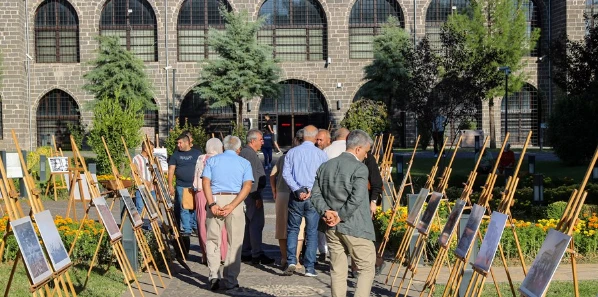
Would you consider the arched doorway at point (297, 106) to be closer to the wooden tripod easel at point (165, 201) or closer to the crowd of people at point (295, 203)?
the crowd of people at point (295, 203)

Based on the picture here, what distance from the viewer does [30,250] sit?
6785mm

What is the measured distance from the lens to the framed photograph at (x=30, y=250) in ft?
21.9

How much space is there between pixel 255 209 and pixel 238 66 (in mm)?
32082

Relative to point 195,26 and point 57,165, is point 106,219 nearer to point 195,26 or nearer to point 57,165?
point 57,165

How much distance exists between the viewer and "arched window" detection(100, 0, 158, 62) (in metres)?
49.5

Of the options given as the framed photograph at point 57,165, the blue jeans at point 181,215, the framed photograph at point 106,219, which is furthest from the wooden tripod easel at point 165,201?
the framed photograph at point 57,165

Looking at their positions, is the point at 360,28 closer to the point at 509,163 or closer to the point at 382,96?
the point at 382,96

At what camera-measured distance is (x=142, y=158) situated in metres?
15.5

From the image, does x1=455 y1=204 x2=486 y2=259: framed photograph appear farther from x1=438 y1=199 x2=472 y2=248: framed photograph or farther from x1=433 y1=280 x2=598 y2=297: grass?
x1=433 y1=280 x2=598 y2=297: grass

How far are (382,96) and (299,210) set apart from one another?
116ft

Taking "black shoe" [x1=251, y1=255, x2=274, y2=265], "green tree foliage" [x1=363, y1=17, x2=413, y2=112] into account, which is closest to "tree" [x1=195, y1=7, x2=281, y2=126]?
"green tree foliage" [x1=363, y1=17, x2=413, y2=112]

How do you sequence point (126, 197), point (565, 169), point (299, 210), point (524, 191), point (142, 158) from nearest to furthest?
point (126, 197) → point (299, 210) → point (142, 158) → point (524, 191) → point (565, 169)

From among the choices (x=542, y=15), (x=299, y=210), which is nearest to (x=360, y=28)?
(x=542, y=15)

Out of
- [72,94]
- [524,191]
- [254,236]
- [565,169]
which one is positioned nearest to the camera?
[254,236]
